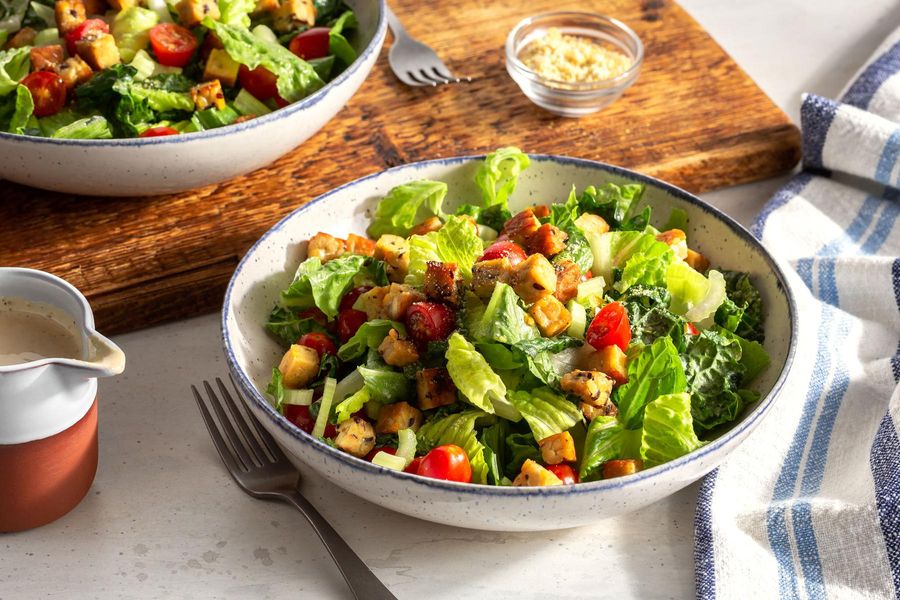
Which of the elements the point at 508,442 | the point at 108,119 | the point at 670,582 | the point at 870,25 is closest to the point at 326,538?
the point at 508,442

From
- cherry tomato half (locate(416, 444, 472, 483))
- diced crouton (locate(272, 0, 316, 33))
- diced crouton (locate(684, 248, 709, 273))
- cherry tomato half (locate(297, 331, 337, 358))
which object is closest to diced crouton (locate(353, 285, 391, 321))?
cherry tomato half (locate(297, 331, 337, 358))

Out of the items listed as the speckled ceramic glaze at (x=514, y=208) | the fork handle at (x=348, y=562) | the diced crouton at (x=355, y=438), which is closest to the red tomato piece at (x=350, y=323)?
the speckled ceramic glaze at (x=514, y=208)

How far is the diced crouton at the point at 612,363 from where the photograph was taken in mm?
2547

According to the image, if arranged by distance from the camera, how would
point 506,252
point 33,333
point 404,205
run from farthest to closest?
point 404,205
point 506,252
point 33,333

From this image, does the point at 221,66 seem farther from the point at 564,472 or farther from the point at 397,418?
the point at 564,472

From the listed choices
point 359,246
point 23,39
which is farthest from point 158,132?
point 359,246

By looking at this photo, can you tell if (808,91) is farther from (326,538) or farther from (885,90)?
(326,538)

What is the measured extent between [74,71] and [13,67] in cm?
19

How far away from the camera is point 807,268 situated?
342cm

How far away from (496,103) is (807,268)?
3.91 feet

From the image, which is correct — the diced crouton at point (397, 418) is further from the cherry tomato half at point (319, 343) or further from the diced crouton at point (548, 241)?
the diced crouton at point (548, 241)

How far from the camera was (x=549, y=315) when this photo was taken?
257cm

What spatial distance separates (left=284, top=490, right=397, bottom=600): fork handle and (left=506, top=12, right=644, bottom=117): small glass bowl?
178 centimetres

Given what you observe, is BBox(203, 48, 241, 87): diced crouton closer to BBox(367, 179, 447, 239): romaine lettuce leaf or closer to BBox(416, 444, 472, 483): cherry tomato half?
BBox(367, 179, 447, 239): romaine lettuce leaf
